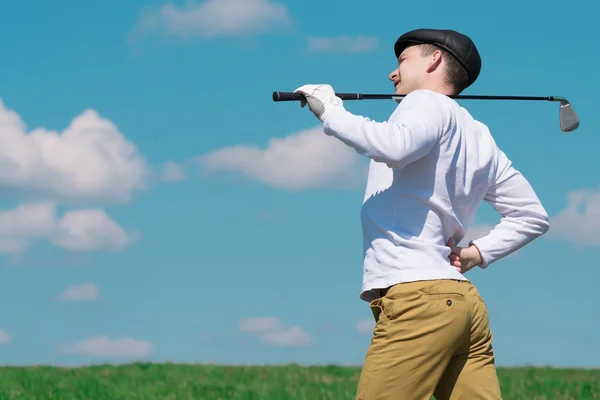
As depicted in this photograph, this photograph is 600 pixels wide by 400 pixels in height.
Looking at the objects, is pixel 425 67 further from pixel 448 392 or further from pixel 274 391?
pixel 274 391

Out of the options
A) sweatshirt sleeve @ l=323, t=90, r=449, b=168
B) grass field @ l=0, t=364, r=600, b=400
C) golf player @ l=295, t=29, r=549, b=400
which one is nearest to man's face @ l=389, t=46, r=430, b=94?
golf player @ l=295, t=29, r=549, b=400

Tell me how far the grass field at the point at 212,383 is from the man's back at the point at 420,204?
3.67 metres

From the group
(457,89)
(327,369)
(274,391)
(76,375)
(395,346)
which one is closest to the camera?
(395,346)

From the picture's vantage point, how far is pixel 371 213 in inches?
136

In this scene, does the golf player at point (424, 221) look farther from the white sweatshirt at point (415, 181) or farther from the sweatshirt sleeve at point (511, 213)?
the sweatshirt sleeve at point (511, 213)

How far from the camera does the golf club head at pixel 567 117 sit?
4707 mm

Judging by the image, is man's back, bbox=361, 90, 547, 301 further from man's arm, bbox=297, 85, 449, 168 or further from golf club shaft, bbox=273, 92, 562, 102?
golf club shaft, bbox=273, 92, 562, 102

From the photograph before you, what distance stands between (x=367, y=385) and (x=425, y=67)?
1.47 metres

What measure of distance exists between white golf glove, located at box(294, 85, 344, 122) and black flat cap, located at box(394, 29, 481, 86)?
1.78 ft

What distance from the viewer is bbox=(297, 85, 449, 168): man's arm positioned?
10.5 feet

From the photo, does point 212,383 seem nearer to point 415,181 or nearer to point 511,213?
A: point 511,213

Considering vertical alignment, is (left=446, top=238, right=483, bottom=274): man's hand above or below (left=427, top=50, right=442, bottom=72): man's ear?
below

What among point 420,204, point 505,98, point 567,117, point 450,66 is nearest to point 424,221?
point 420,204

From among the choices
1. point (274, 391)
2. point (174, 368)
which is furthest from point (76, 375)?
point (274, 391)
